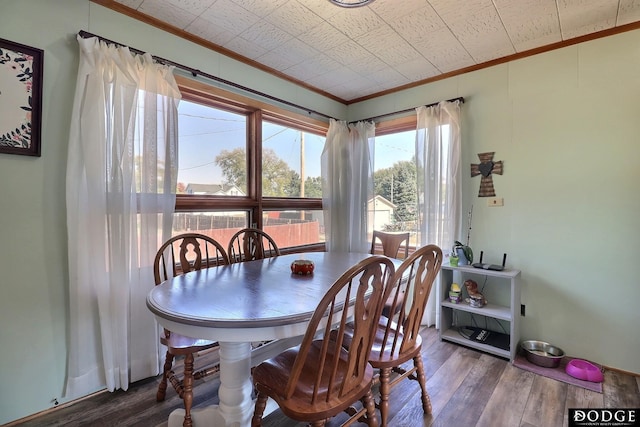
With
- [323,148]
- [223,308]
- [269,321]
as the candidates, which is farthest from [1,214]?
[323,148]

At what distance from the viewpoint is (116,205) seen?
1895 mm

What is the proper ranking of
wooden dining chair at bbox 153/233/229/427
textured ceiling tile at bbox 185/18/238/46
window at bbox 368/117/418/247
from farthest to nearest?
window at bbox 368/117/418/247 → textured ceiling tile at bbox 185/18/238/46 → wooden dining chair at bbox 153/233/229/427

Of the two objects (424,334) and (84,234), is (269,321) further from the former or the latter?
(424,334)

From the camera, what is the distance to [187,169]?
2.44 meters

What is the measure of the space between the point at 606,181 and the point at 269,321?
2.62 metres

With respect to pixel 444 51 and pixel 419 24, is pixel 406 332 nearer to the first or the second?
pixel 419 24

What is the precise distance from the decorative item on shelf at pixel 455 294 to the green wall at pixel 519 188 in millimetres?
438

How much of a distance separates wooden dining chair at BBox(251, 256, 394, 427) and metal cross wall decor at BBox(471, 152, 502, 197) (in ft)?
6.43

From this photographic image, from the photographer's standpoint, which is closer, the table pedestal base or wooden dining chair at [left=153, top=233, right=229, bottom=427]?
the table pedestal base

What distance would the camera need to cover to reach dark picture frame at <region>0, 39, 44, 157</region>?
1589mm

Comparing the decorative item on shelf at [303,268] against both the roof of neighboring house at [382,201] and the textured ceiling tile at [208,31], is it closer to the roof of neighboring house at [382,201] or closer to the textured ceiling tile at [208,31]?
the textured ceiling tile at [208,31]

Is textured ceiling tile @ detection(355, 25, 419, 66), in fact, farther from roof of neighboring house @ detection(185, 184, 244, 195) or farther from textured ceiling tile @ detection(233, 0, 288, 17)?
roof of neighboring house @ detection(185, 184, 244, 195)

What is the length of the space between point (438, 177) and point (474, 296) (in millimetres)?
1120

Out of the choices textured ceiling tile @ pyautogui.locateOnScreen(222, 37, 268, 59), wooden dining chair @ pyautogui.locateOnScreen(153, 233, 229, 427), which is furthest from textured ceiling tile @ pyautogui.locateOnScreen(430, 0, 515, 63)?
wooden dining chair @ pyautogui.locateOnScreen(153, 233, 229, 427)
